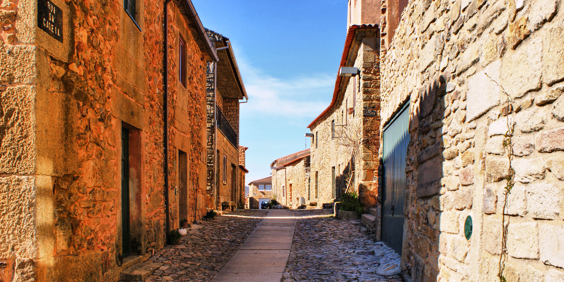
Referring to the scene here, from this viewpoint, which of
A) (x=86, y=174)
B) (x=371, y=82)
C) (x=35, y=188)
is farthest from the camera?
(x=371, y=82)

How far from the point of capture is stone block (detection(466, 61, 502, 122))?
2596mm

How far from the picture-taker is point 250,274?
5.03 meters

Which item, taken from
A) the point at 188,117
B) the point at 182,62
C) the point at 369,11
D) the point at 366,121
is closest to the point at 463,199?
the point at 188,117

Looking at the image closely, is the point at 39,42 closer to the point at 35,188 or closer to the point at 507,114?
the point at 35,188

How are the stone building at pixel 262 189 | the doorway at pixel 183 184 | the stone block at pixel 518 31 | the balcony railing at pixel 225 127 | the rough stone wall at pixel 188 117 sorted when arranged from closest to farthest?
the stone block at pixel 518 31 → the rough stone wall at pixel 188 117 → the doorway at pixel 183 184 → the balcony railing at pixel 225 127 → the stone building at pixel 262 189

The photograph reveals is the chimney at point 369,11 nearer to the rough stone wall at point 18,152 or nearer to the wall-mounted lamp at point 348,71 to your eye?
the wall-mounted lamp at point 348,71

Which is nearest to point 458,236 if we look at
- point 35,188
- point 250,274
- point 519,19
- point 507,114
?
point 507,114

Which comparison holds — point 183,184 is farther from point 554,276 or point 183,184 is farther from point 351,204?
point 554,276

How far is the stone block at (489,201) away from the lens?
8.39 ft

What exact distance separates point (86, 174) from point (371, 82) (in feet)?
27.7

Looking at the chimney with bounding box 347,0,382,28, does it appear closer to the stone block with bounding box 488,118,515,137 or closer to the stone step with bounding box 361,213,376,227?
the stone step with bounding box 361,213,376,227

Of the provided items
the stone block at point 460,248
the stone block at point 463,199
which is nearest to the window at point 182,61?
the stone block at point 463,199

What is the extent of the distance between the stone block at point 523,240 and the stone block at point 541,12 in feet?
3.45

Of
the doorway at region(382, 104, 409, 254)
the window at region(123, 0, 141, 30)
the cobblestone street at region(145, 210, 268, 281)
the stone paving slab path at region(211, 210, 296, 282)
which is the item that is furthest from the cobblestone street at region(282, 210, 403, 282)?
the window at region(123, 0, 141, 30)
